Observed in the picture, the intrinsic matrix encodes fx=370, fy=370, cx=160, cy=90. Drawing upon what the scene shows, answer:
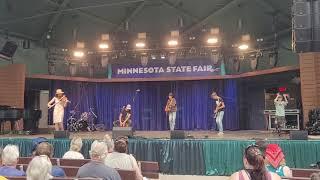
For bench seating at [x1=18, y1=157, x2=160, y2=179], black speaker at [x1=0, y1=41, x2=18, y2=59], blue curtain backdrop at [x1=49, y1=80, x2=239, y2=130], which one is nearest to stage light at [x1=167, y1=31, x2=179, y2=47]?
blue curtain backdrop at [x1=49, y1=80, x2=239, y2=130]

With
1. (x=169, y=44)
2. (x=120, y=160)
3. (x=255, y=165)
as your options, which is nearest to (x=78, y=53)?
(x=169, y=44)

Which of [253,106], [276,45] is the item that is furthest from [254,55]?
[253,106]

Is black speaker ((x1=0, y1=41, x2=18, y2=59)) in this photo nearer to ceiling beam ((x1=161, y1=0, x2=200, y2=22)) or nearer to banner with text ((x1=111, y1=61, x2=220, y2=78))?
banner with text ((x1=111, y1=61, x2=220, y2=78))

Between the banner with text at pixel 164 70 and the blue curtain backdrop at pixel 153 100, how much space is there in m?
0.61

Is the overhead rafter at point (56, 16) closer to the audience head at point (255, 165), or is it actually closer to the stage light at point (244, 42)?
the stage light at point (244, 42)

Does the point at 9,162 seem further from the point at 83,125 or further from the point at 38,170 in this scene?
the point at 83,125

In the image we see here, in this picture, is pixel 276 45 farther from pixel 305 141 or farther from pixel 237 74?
pixel 305 141

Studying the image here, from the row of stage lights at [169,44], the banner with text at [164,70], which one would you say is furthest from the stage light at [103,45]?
the banner with text at [164,70]

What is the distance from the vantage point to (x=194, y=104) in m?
17.2

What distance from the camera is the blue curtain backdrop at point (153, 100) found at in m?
16.6

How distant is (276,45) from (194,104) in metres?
4.58

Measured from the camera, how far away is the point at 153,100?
17562mm

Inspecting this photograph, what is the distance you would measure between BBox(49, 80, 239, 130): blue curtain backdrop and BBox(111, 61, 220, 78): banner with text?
24.0 inches

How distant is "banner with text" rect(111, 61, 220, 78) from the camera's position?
16391mm
